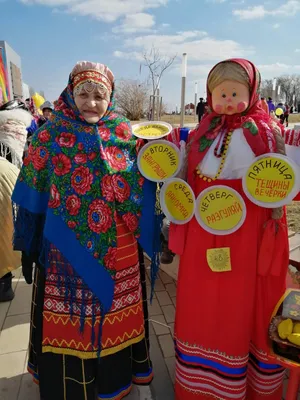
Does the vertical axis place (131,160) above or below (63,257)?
above

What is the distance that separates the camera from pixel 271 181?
→ 132cm

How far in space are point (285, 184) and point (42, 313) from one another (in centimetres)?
129

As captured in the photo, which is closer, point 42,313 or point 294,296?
point 294,296

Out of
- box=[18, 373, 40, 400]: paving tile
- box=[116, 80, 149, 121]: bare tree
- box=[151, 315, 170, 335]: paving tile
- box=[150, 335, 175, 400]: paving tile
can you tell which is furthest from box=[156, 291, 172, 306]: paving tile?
box=[116, 80, 149, 121]: bare tree

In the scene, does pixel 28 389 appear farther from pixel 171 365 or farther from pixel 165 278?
pixel 165 278

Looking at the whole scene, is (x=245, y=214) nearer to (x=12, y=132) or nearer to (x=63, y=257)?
(x=63, y=257)

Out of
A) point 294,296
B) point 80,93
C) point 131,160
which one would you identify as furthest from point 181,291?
point 80,93

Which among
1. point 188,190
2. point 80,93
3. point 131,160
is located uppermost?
point 80,93

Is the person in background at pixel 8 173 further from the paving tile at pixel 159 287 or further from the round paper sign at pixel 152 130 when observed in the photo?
the round paper sign at pixel 152 130

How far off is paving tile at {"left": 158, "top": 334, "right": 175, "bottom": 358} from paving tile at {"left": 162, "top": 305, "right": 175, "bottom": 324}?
0.72 ft

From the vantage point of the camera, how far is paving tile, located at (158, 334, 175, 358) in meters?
2.25

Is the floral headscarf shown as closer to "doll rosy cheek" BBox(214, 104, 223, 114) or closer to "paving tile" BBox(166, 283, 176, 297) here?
"doll rosy cheek" BBox(214, 104, 223, 114)

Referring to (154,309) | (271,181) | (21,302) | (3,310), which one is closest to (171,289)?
(154,309)

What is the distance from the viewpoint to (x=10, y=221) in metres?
2.61
